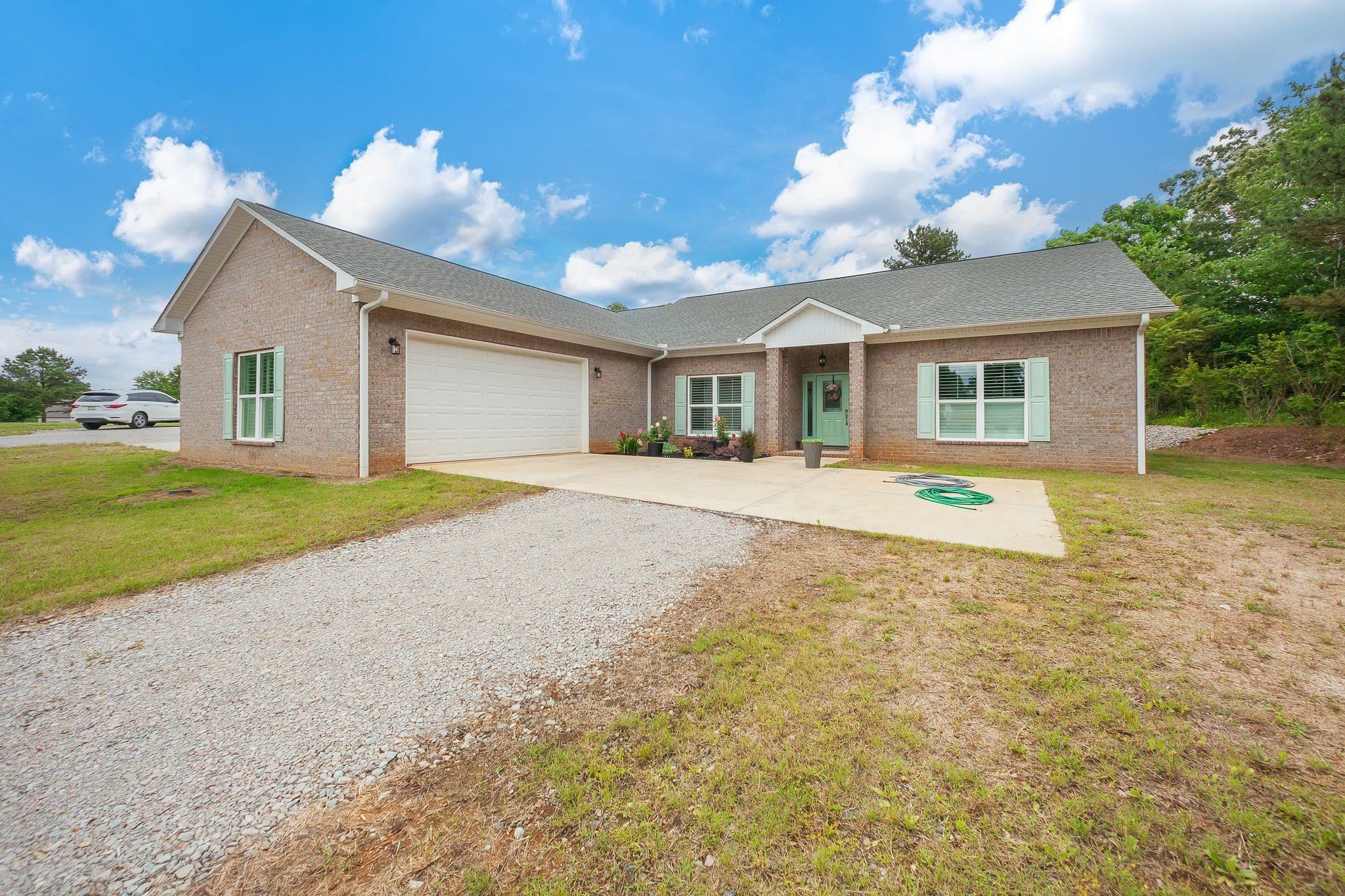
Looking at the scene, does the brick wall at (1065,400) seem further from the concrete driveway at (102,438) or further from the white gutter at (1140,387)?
the concrete driveway at (102,438)

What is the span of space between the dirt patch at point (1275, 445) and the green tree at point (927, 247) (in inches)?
732

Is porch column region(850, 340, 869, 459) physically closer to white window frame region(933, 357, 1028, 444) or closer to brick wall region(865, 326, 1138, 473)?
brick wall region(865, 326, 1138, 473)

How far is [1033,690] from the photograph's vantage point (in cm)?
233

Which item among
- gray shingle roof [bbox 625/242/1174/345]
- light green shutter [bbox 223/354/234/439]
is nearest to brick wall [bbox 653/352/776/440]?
gray shingle roof [bbox 625/242/1174/345]

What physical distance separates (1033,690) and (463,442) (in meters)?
10.2

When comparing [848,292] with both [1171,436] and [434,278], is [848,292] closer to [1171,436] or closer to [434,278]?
[1171,436]

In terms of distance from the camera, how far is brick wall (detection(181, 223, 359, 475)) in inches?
A: 354

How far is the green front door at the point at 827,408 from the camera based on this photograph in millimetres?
13898

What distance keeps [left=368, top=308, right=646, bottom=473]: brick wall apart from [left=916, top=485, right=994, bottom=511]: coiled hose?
8.47 m

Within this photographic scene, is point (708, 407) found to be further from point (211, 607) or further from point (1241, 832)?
point (1241, 832)

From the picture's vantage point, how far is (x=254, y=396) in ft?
34.9

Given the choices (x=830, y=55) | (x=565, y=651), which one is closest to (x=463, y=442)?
(x=565, y=651)

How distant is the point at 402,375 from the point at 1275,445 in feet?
64.6

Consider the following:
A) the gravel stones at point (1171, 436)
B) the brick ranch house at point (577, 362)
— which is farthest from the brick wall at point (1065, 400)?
the gravel stones at point (1171, 436)
